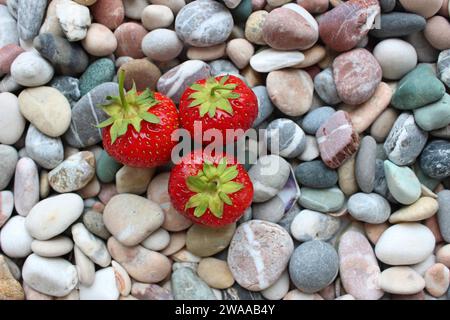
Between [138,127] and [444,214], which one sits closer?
[138,127]

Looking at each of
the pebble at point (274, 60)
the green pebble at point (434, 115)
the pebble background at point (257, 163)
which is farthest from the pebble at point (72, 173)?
the green pebble at point (434, 115)

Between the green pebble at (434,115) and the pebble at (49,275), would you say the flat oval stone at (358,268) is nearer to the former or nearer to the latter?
the green pebble at (434,115)

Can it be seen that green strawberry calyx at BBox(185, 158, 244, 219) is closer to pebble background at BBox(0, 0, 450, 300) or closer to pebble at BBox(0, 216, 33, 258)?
pebble background at BBox(0, 0, 450, 300)

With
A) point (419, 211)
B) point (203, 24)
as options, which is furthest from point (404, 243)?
point (203, 24)

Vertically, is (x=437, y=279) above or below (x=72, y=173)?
below

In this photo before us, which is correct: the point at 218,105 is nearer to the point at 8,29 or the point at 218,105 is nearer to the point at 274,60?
the point at 274,60

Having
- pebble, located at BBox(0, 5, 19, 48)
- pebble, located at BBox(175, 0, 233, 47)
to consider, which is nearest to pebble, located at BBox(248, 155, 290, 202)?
pebble, located at BBox(175, 0, 233, 47)

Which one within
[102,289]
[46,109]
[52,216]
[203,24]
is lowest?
[102,289]
